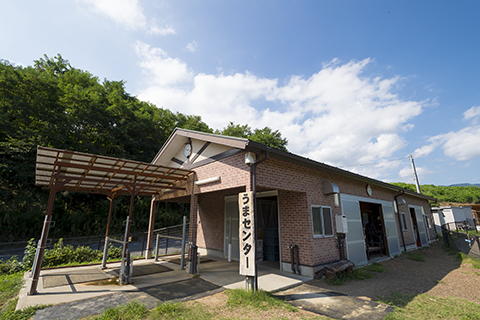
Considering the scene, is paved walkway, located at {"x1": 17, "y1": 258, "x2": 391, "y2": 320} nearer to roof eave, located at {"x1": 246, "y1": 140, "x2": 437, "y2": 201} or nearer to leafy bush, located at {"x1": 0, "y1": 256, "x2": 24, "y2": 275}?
leafy bush, located at {"x1": 0, "y1": 256, "x2": 24, "y2": 275}

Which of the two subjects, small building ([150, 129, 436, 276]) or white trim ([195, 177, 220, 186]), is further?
white trim ([195, 177, 220, 186])

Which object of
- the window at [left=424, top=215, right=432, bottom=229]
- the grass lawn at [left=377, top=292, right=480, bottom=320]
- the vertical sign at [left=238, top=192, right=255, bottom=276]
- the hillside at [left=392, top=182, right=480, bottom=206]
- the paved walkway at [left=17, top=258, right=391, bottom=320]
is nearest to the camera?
the grass lawn at [left=377, top=292, right=480, bottom=320]

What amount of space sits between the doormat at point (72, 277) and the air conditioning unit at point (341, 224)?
26.6ft

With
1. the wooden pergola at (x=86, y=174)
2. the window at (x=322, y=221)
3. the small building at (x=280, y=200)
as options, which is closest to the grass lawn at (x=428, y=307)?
the small building at (x=280, y=200)

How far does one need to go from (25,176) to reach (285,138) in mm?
29361

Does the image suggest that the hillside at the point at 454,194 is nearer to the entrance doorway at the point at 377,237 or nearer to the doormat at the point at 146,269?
the entrance doorway at the point at 377,237

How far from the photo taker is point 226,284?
636 cm

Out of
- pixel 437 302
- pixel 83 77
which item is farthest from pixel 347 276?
pixel 83 77

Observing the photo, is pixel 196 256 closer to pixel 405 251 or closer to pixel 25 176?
pixel 405 251

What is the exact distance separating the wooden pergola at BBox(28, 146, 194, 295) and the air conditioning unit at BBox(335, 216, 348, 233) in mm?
5966

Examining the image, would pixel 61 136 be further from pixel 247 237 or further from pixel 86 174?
pixel 247 237

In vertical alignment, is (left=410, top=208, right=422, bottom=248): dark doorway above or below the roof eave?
below

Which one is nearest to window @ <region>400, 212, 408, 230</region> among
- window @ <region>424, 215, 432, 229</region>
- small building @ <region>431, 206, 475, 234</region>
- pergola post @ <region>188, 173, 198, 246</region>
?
window @ <region>424, 215, 432, 229</region>

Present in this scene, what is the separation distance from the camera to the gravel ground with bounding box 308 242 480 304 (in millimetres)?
6156
